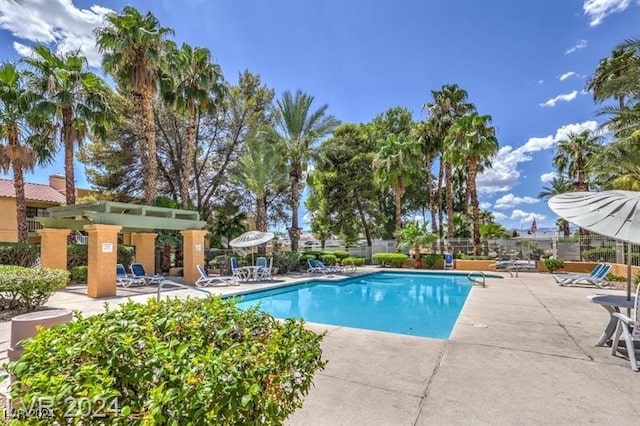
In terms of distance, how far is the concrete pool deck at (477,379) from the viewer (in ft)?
11.5

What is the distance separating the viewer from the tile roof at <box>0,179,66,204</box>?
23.1m

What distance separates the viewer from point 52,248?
13.6 meters

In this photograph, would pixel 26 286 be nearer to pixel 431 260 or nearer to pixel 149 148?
pixel 149 148

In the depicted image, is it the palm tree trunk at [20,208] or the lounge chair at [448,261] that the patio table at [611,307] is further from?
the palm tree trunk at [20,208]

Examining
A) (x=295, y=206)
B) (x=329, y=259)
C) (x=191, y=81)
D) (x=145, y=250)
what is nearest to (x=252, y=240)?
(x=145, y=250)

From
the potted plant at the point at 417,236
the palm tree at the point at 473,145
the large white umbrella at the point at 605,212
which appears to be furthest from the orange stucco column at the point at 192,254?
the palm tree at the point at 473,145

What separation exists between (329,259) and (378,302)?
10768 millimetres

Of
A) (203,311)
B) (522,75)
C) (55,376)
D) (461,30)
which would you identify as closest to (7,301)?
(203,311)

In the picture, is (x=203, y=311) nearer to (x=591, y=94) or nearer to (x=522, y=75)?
(x=522, y=75)

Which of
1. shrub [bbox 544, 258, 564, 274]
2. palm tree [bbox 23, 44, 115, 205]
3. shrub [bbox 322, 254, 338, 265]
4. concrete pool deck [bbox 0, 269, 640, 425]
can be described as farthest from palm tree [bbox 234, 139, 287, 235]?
shrub [bbox 544, 258, 564, 274]

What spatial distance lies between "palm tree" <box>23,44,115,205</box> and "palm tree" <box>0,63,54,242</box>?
1.69 feet

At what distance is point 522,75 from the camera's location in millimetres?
18781

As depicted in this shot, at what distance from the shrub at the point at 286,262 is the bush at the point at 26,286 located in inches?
477

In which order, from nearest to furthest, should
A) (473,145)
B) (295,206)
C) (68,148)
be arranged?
A: (68,148) → (473,145) → (295,206)
